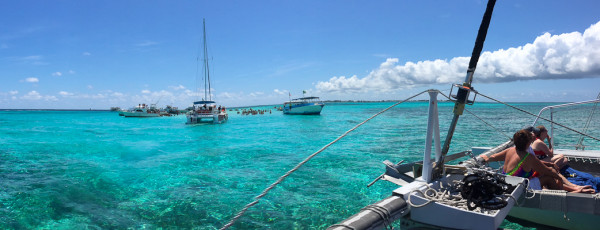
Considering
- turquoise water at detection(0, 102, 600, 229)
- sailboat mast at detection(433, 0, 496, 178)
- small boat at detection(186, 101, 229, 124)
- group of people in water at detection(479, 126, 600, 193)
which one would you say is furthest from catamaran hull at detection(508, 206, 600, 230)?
small boat at detection(186, 101, 229, 124)

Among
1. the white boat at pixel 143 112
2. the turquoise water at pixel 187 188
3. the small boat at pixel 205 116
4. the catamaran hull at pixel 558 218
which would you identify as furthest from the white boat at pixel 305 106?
the catamaran hull at pixel 558 218

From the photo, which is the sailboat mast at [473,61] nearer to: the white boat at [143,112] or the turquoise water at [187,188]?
the turquoise water at [187,188]

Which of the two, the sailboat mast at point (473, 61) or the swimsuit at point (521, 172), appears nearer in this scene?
the sailboat mast at point (473, 61)

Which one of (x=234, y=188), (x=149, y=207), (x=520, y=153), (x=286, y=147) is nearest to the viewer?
(x=520, y=153)

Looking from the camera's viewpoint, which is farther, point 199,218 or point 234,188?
point 234,188

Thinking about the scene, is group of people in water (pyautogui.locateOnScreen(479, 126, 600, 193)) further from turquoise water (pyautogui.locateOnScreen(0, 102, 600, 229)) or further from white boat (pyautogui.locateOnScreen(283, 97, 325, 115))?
white boat (pyautogui.locateOnScreen(283, 97, 325, 115))

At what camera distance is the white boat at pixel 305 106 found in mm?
69312

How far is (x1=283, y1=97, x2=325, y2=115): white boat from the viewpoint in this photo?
69.3m

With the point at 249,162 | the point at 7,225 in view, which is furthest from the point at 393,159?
the point at 7,225

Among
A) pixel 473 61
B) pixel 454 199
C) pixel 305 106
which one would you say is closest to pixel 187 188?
pixel 454 199

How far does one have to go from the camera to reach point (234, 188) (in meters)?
11.1

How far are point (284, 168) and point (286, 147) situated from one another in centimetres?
750

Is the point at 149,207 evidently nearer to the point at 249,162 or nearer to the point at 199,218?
the point at 199,218

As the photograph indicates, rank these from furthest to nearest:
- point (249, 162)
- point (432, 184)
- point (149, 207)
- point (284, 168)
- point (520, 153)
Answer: point (249, 162), point (284, 168), point (149, 207), point (520, 153), point (432, 184)
